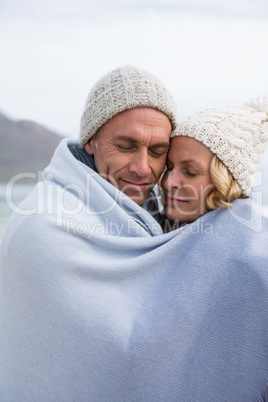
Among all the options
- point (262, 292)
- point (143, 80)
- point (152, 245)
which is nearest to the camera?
point (262, 292)

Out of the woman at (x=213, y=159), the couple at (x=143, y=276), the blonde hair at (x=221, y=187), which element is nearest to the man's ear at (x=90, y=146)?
the couple at (x=143, y=276)

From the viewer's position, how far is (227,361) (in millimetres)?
A: 1559

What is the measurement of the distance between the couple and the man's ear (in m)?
0.22

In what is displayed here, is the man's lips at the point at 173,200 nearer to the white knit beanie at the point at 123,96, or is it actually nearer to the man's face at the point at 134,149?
the man's face at the point at 134,149

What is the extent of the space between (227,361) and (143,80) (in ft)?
4.16

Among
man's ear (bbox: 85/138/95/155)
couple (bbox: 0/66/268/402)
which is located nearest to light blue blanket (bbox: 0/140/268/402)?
couple (bbox: 0/66/268/402)

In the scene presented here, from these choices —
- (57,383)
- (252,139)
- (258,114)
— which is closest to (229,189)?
(252,139)

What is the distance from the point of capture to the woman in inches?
71.2

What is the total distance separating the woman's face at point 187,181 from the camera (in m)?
1.87

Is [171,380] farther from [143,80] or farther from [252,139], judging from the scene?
[143,80]

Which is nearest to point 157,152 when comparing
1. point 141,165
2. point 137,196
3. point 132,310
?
point 141,165

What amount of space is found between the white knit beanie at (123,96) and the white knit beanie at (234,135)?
0.57 ft

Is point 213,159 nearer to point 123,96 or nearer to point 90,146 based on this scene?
point 123,96

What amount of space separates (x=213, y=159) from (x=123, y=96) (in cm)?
51
